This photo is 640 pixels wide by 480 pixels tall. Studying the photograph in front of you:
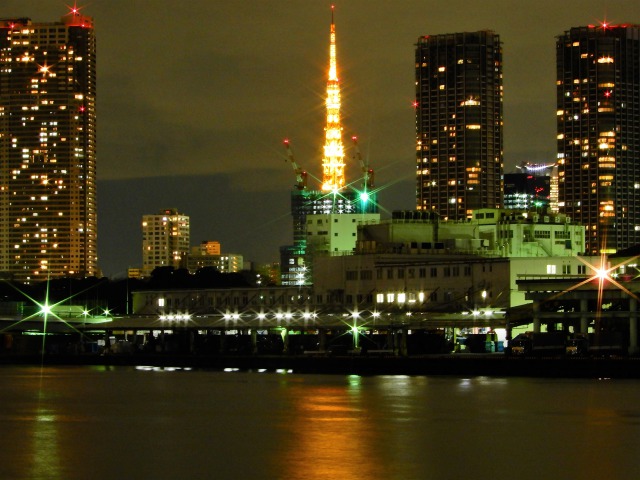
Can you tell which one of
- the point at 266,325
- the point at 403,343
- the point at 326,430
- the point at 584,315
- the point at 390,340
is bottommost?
the point at 326,430

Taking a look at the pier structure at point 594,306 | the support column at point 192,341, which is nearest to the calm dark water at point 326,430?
the pier structure at point 594,306

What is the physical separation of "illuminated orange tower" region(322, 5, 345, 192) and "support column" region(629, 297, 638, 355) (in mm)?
96694

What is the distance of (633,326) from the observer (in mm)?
89625

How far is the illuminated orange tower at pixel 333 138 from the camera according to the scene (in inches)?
7180

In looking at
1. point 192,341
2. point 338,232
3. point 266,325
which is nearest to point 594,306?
point 266,325

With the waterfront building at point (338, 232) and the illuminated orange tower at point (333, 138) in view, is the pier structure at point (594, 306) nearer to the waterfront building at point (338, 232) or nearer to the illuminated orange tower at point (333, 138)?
the waterfront building at point (338, 232)

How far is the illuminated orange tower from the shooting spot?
182375 millimetres

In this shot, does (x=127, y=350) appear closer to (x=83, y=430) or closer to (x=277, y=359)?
(x=277, y=359)

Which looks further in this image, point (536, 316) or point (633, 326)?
point (536, 316)

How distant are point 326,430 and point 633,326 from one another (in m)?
40.2

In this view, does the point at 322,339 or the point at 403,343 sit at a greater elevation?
the point at 322,339

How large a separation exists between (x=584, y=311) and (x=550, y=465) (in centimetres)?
4826

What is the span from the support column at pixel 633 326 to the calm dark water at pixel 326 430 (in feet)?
38.4

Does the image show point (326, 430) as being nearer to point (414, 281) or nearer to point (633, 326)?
point (633, 326)
